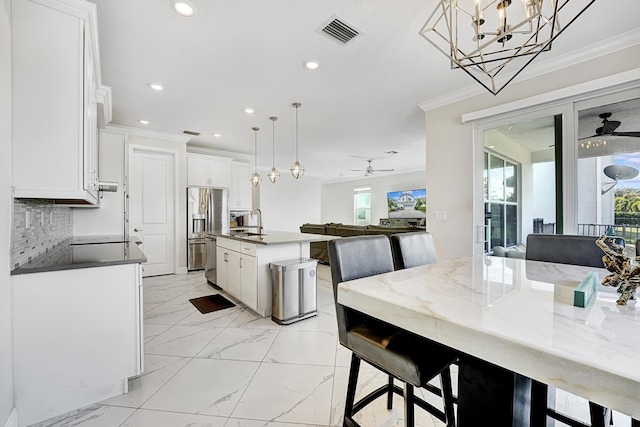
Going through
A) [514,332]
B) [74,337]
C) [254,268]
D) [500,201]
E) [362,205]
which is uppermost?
[362,205]

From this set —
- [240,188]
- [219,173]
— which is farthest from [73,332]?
[240,188]

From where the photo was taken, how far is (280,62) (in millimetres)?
2674

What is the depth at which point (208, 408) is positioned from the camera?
1669 mm

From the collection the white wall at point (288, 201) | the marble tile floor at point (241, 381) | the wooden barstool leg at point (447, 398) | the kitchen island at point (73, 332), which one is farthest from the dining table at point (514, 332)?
the white wall at point (288, 201)

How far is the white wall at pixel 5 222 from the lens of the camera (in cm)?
135

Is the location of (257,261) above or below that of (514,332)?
below

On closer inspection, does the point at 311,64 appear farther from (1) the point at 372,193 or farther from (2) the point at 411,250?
(1) the point at 372,193

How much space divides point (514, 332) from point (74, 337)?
216 cm

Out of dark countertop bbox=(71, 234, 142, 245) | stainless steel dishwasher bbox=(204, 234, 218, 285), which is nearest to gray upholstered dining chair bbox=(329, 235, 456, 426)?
dark countertop bbox=(71, 234, 142, 245)

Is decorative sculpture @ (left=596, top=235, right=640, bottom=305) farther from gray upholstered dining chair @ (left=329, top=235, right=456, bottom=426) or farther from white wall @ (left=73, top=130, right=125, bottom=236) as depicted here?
white wall @ (left=73, top=130, right=125, bottom=236)

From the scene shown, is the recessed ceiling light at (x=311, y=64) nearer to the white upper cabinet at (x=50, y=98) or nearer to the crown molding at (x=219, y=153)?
the white upper cabinet at (x=50, y=98)

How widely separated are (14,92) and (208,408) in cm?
205

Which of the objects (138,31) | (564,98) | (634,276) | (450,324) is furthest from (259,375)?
Result: (564,98)

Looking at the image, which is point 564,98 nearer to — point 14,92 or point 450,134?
point 450,134
